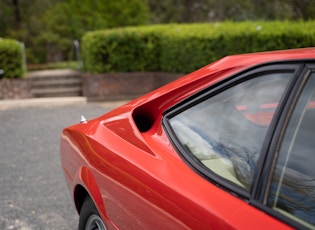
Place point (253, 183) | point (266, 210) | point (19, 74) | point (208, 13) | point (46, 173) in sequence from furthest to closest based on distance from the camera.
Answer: point (208, 13), point (19, 74), point (46, 173), point (253, 183), point (266, 210)

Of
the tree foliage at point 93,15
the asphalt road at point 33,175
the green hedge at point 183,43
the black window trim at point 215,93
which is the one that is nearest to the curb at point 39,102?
the green hedge at point 183,43

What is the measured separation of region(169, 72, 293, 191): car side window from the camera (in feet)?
5.83

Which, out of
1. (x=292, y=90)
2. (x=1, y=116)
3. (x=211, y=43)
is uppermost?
(x=292, y=90)

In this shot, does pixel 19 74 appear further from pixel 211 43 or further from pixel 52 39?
pixel 52 39

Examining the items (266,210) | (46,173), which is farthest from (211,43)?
(266,210)

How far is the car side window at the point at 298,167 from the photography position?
157 centimetres

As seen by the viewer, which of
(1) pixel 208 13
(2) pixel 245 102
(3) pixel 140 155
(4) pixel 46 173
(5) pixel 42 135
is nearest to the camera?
(2) pixel 245 102

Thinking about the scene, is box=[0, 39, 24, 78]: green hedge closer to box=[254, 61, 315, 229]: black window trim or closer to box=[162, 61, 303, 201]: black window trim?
box=[162, 61, 303, 201]: black window trim

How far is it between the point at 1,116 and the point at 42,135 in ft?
8.07

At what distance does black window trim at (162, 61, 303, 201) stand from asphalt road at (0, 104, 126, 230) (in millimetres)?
2152

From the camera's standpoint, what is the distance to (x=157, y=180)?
1972 mm

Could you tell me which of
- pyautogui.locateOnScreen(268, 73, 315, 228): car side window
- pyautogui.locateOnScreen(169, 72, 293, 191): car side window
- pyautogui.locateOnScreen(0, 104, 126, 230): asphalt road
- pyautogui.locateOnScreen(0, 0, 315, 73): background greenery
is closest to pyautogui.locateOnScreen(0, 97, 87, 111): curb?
pyautogui.locateOnScreen(0, 104, 126, 230): asphalt road

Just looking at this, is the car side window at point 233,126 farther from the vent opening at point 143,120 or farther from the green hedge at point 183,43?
the green hedge at point 183,43

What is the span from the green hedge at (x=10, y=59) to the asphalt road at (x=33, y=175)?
2301 mm
